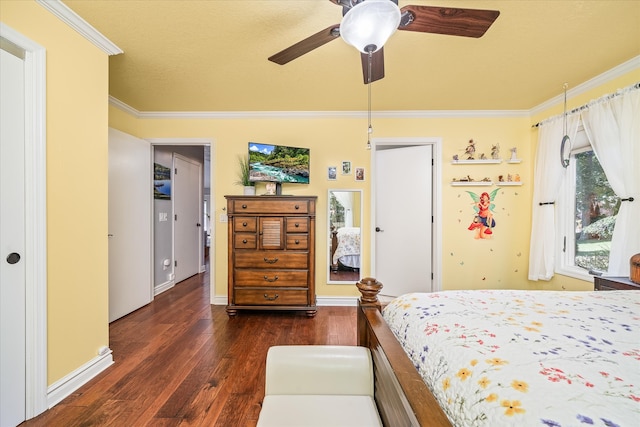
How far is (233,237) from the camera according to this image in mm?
2885

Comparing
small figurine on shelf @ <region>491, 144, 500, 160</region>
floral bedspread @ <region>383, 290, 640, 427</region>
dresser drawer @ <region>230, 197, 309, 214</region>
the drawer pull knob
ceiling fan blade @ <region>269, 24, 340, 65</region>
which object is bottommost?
the drawer pull knob

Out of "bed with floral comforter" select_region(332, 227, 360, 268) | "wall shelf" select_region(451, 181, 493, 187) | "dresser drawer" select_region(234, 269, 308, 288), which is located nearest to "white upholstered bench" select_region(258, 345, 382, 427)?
"dresser drawer" select_region(234, 269, 308, 288)

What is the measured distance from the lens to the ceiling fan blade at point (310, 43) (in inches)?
52.6

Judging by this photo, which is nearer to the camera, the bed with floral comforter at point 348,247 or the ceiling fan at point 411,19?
the ceiling fan at point 411,19

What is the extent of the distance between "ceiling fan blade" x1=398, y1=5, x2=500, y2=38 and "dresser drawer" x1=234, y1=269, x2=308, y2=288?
231 cm

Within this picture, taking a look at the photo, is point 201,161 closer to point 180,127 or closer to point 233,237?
point 180,127

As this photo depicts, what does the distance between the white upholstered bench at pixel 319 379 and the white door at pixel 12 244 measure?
4.77 ft

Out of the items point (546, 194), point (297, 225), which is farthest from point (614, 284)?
point (297, 225)

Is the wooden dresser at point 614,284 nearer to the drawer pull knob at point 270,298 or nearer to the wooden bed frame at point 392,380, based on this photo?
the wooden bed frame at point 392,380

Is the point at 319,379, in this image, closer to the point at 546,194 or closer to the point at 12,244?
the point at 12,244

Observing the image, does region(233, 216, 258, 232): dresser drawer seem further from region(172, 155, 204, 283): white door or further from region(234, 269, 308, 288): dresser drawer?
region(172, 155, 204, 283): white door

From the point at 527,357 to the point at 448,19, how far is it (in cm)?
141

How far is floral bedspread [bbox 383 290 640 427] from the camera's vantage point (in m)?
0.56

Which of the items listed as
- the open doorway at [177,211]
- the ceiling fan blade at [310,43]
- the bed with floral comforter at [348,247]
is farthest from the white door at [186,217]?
the ceiling fan blade at [310,43]
